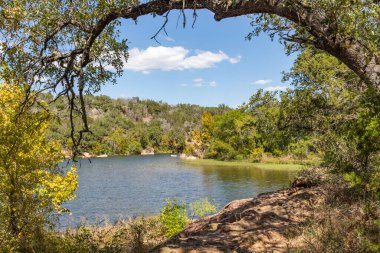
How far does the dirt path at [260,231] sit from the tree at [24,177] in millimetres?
4681

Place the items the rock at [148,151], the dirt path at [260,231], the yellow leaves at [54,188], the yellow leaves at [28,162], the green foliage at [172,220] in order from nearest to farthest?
the dirt path at [260,231], the yellow leaves at [28,162], the yellow leaves at [54,188], the green foliage at [172,220], the rock at [148,151]

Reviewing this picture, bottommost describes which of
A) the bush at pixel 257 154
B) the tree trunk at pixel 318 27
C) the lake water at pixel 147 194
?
the lake water at pixel 147 194

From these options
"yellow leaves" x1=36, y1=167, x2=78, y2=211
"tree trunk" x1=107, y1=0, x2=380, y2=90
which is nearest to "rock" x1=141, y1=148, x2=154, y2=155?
"yellow leaves" x1=36, y1=167, x2=78, y2=211

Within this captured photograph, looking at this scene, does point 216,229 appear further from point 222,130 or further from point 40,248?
point 222,130

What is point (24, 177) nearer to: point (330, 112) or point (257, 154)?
point (330, 112)

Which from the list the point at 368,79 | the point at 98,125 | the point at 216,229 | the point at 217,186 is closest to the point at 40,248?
the point at 216,229

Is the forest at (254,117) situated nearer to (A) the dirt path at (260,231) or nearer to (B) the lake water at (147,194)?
(A) the dirt path at (260,231)

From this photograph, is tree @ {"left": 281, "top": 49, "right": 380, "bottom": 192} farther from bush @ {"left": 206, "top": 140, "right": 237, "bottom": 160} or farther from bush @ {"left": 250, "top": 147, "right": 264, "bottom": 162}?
bush @ {"left": 206, "top": 140, "right": 237, "bottom": 160}

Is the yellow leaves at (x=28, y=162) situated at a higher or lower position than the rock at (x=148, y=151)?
higher

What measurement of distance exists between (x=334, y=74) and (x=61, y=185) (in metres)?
10.2

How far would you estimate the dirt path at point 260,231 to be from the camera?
6.26m

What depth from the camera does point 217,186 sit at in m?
36.6

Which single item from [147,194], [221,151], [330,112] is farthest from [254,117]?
[221,151]

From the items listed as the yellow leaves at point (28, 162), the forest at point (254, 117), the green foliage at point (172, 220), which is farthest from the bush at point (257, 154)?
the yellow leaves at point (28, 162)
